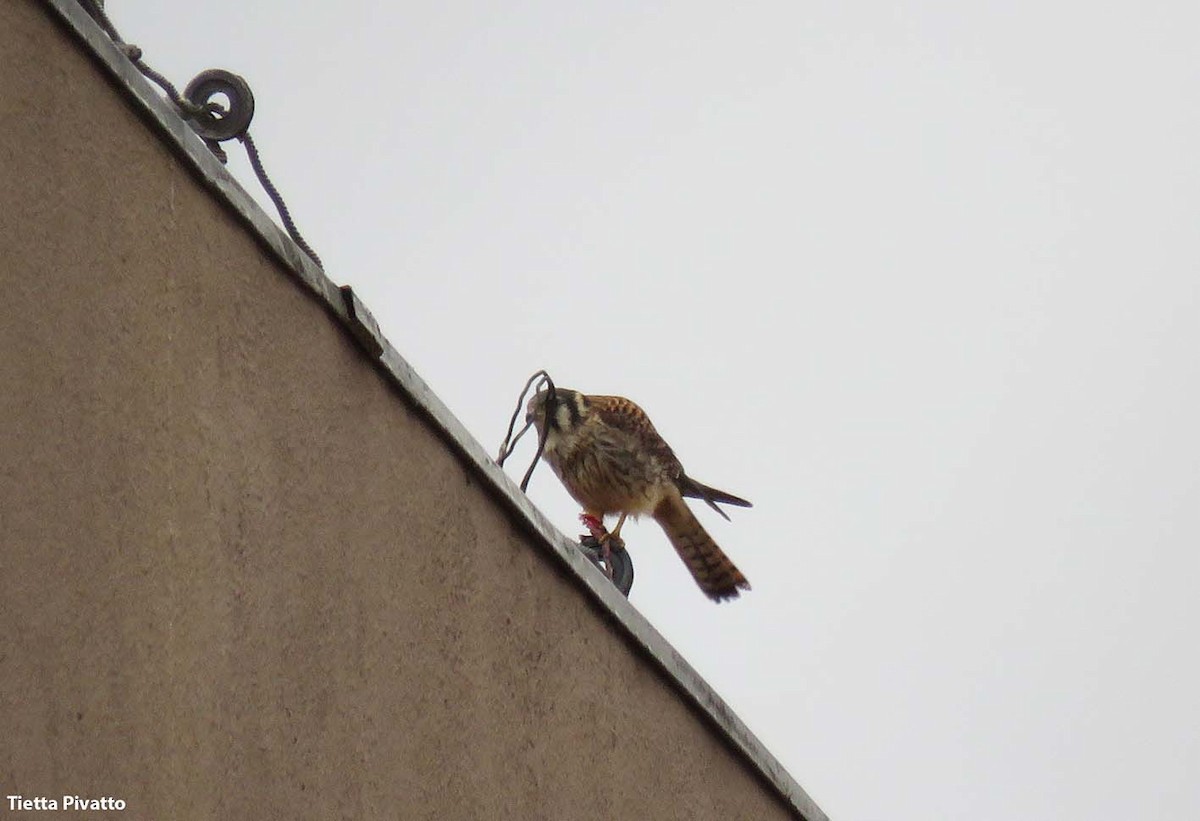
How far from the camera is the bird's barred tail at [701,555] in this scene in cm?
545

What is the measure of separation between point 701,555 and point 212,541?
11.3ft

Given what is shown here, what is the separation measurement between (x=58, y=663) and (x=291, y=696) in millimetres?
355

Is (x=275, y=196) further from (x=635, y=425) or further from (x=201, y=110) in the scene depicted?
(x=635, y=425)

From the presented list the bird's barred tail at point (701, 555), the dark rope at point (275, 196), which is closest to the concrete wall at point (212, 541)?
the dark rope at point (275, 196)

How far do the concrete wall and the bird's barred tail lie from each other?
279cm

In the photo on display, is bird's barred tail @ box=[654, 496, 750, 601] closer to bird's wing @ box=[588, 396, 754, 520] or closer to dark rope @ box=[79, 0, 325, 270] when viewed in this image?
bird's wing @ box=[588, 396, 754, 520]

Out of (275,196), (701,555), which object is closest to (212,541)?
(275,196)

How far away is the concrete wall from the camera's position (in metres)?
1.93

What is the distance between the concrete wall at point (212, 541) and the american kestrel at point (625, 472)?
8.44ft

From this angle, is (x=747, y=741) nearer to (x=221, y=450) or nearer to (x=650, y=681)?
(x=650, y=681)

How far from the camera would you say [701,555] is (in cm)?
547

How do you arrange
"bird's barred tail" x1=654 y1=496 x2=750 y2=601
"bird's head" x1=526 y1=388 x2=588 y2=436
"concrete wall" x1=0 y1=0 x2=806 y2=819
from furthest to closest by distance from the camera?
"bird's barred tail" x1=654 y1=496 x2=750 y2=601 < "bird's head" x1=526 y1=388 x2=588 y2=436 < "concrete wall" x1=0 y1=0 x2=806 y2=819

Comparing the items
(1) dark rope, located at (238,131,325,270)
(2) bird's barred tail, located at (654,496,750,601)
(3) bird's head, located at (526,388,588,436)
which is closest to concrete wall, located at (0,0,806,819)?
(1) dark rope, located at (238,131,325,270)

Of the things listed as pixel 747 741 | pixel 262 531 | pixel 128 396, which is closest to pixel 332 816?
pixel 262 531
